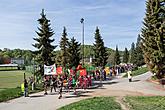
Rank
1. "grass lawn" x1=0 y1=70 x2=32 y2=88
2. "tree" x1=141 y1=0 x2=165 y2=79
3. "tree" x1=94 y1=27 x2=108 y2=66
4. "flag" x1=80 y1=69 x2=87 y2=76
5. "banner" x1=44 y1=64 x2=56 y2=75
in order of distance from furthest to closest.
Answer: "tree" x1=94 y1=27 x2=108 y2=66
"grass lawn" x1=0 y1=70 x2=32 y2=88
"tree" x1=141 y1=0 x2=165 y2=79
"flag" x1=80 y1=69 x2=87 y2=76
"banner" x1=44 y1=64 x2=56 y2=75

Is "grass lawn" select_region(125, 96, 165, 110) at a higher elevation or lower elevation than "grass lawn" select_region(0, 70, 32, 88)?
lower

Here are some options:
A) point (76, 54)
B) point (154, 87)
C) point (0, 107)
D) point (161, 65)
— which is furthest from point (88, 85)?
point (76, 54)

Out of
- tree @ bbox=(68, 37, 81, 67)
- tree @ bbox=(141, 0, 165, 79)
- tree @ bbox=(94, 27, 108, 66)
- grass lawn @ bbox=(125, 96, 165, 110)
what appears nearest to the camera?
grass lawn @ bbox=(125, 96, 165, 110)

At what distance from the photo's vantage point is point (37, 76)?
130 ft

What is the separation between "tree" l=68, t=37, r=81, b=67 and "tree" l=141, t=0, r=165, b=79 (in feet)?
44.6

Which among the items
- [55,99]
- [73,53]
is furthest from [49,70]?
[73,53]

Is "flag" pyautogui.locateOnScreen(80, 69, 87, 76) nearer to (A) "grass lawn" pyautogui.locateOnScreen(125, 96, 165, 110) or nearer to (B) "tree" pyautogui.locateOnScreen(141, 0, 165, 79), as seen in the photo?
(B) "tree" pyautogui.locateOnScreen(141, 0, 165, 79)

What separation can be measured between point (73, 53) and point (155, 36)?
18065mm

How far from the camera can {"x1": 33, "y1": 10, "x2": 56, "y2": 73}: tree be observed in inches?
1542

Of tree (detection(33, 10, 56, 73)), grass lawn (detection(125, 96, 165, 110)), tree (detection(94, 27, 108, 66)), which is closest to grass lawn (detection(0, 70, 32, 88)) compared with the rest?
tree (detection(33, 10, 56, 73))

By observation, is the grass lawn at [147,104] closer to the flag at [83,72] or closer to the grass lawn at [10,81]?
the flag at [83,72]

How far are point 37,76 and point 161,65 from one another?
45.6ft

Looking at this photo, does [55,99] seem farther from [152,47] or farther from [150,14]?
[150,14]

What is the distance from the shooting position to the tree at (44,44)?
39156 millimetres
